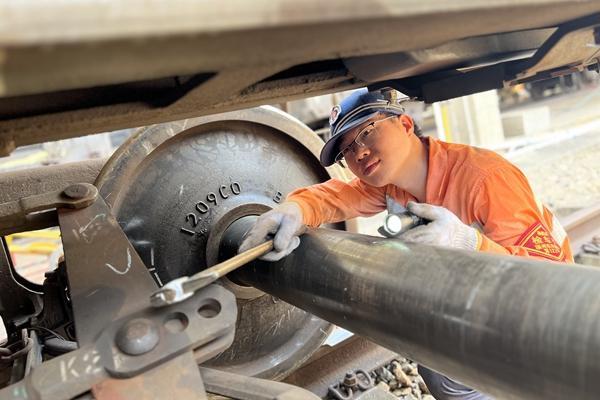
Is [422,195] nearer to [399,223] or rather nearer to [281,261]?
[399,223]

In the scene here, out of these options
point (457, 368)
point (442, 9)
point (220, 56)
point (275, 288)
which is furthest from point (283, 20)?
point (275, 288)

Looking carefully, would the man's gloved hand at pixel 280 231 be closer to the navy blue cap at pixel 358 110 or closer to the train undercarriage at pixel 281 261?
the train undercarriage at pixel 281 261

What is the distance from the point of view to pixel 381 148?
6.79 feet

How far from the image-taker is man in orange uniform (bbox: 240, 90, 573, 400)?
1.66 metres

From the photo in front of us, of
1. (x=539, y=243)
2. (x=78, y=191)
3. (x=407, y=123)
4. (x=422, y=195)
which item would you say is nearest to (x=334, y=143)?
(x=407, y=123)

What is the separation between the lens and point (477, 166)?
1.93 meters

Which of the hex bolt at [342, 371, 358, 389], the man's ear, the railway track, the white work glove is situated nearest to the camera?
the white work glove

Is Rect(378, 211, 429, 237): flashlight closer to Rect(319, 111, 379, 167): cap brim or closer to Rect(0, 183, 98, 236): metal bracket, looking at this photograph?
Rect(319, 111, 379, 167): cap brim

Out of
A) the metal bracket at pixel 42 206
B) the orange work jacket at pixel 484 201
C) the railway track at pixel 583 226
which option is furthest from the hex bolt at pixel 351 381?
the railway track at pixel 583 226

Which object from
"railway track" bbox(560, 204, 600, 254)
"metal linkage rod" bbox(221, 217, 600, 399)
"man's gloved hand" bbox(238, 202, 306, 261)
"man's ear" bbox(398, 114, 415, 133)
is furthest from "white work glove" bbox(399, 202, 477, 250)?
"railway track" bbox(560, 204, 600, 254)

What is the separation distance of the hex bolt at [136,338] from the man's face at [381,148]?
4.16 ft

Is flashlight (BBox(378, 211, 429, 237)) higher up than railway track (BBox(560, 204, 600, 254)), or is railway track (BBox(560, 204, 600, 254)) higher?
flashlight (BBox(378, 211, 429, 237))

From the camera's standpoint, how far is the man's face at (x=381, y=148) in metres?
2.06

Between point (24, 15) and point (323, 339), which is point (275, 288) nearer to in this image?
point (323, 339)
